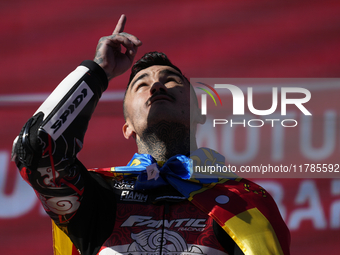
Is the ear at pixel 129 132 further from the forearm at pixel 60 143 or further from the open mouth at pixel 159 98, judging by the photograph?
the forearm at pixel 60 143

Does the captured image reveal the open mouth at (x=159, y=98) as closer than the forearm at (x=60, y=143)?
No

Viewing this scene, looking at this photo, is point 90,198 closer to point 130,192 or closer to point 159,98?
point 130,192

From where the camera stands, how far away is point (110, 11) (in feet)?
8.51

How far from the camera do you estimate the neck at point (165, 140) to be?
172cm

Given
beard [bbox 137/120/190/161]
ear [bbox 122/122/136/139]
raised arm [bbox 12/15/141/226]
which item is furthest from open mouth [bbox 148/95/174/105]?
raised arm [bbox 12/15/141/226]

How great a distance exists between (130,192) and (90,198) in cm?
18

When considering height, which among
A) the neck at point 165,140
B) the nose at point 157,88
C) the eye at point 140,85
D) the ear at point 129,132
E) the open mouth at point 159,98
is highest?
the eye at point 140,85

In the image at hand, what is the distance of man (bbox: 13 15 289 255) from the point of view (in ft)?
3.96

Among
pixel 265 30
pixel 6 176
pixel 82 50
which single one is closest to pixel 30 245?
pixel 6 176

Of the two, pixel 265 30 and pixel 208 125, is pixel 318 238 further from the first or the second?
pixel 265 30

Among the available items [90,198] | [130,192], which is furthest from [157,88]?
[90,198]

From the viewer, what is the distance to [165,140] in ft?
5.72

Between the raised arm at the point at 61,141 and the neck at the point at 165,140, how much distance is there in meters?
0.42

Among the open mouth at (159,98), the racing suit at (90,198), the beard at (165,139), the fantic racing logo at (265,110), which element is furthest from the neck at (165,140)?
the fantic racing logo at (265,110)
